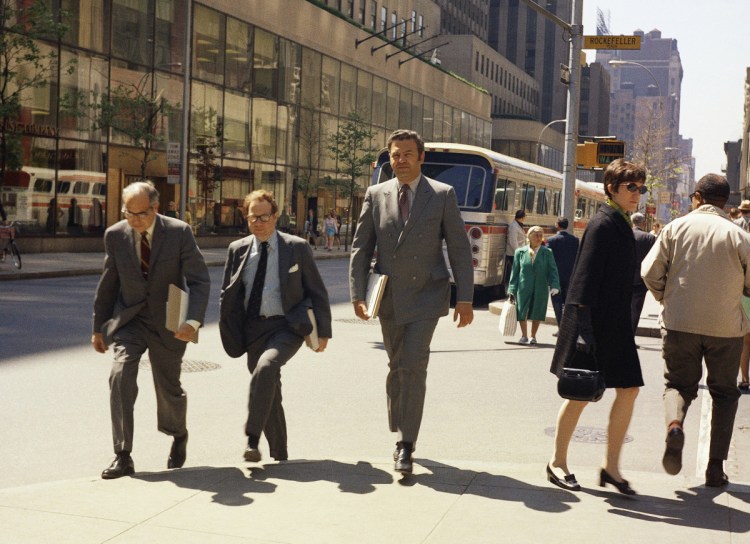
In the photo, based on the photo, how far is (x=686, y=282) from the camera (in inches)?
248

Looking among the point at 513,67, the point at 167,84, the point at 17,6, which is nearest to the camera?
the point at 17,6

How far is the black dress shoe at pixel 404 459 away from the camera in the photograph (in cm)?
617

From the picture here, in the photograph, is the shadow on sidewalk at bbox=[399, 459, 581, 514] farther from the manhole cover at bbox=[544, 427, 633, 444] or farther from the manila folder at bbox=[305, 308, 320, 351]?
the manhole cover at bbox=[544, 427, 633, 444]

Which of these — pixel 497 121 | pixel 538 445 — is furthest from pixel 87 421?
pixel 497 121

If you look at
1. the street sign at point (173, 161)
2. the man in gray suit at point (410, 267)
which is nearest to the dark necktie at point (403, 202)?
the man in gray suit at point (410, 267)

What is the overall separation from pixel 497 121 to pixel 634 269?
104772 millimetres

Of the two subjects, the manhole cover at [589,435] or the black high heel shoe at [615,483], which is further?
the manhole cover at [589,435]

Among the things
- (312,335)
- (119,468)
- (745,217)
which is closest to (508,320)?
(745,217)

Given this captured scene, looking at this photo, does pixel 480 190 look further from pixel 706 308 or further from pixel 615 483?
pixel 615 483

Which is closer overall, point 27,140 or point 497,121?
point 27,140

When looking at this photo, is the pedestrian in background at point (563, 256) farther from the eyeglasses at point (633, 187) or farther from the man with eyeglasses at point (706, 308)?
the eyeglasses at point (633, 187)

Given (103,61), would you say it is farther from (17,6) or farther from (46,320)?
(46,320)

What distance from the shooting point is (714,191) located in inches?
254

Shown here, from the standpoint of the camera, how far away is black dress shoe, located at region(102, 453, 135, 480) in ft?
20.0
